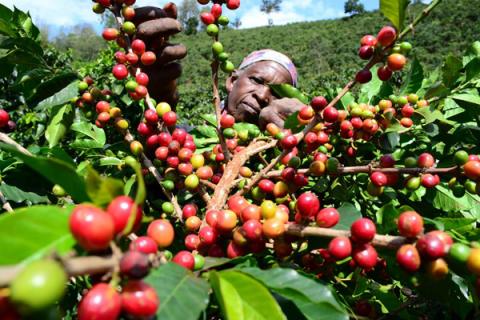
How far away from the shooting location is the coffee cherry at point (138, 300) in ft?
1.86

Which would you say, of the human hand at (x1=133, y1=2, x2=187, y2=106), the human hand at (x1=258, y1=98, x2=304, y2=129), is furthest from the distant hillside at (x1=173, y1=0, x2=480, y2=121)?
the human hand at (x1=258, y1=98, x2=304, y2=129)

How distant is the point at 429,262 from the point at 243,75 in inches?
119

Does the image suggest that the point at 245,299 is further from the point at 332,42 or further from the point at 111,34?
the point at 332,42

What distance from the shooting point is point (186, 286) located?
26.5 inches

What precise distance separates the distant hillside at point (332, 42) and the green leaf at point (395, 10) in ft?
90.6

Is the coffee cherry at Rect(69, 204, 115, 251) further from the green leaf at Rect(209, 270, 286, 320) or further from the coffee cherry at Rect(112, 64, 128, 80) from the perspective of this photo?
the coffee cherry at Rect(112, 64, 128, 80)

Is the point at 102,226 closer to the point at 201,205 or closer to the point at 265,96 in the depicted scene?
the point at 201,205

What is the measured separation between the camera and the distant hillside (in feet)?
112

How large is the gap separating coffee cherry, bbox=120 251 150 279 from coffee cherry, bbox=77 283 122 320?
37mm

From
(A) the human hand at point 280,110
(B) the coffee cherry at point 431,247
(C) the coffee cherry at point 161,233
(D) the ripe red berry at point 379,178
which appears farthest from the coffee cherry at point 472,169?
(A) the human hand at point 280,110

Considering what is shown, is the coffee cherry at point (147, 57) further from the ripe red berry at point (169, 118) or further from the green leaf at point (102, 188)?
the green leaf at point (102, 188)

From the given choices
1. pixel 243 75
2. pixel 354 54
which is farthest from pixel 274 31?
pixel 243 75

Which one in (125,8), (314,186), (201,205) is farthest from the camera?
(201,205)

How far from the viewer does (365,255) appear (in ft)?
2.72
